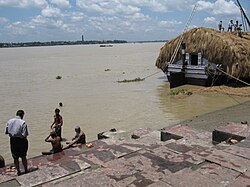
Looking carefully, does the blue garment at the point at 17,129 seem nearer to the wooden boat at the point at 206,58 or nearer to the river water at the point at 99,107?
the river water at the point at 99,107

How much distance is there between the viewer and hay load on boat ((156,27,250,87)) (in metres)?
19.1

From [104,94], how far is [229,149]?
14037 mm

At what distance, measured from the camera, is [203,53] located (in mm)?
20344

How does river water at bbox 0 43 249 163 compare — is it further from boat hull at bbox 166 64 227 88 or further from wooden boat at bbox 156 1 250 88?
wooden boat at bbox 156 1 250 88

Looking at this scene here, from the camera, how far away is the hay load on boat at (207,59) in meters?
19.1

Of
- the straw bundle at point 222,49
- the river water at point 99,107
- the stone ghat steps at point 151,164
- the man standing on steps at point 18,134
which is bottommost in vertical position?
the river water at point 99,107

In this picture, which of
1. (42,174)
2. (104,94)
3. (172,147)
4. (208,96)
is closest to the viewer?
(42,174)

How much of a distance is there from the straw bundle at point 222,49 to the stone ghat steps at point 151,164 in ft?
38.7

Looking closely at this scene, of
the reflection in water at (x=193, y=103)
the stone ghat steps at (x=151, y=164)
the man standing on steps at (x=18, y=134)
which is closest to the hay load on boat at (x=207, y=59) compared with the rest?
the reflection in water at (x=193, y=103)

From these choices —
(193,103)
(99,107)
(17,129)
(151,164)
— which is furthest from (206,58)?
(17,129)

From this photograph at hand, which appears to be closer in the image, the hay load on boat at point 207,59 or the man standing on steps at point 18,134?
the man standing on steps at point 18,134

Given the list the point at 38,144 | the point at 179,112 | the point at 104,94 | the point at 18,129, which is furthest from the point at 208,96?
the point at 18,129

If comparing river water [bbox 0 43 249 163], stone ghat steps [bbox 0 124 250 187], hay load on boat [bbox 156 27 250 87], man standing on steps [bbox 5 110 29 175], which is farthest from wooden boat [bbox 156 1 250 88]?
man standing on steps [bbox 5 110 29 175]

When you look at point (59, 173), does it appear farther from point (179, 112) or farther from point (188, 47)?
point (188, 47)
